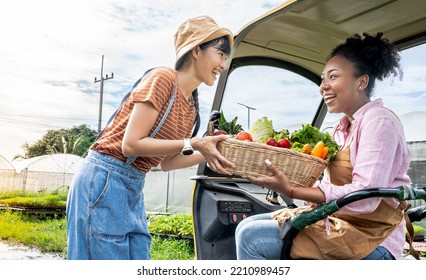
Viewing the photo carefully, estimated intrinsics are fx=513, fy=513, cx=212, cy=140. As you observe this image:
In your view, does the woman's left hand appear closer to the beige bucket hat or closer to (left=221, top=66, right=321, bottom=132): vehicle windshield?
the beige bucket hat

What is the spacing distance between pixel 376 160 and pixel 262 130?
1.28ft

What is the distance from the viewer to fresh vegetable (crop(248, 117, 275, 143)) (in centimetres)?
160

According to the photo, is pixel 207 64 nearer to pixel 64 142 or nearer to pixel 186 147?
pixel 186 147

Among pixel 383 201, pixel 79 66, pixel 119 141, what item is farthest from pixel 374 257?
pixel 79 66

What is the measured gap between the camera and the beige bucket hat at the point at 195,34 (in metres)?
1.56

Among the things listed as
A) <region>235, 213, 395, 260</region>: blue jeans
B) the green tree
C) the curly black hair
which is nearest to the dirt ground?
the green tree

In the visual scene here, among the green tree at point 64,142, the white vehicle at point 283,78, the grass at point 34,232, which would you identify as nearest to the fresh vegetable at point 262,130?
the white vehicle at point 283,78

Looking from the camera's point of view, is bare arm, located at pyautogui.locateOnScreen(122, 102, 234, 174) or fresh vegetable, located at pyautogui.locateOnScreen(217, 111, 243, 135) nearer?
bare arm, located at pyautogui.locateOnScreen(122, 102, 234, 174)

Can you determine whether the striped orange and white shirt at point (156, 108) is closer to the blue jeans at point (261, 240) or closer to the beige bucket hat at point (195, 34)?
the beige bucket hat at point (195, 34)

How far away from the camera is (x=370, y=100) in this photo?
5.29ft

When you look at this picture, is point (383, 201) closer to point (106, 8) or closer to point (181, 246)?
point (106, 8)

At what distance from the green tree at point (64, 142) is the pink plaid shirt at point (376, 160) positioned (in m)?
0.89

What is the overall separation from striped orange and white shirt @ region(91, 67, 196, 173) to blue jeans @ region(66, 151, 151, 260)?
0.03 m

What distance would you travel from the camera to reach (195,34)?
→ 159 centimetres
